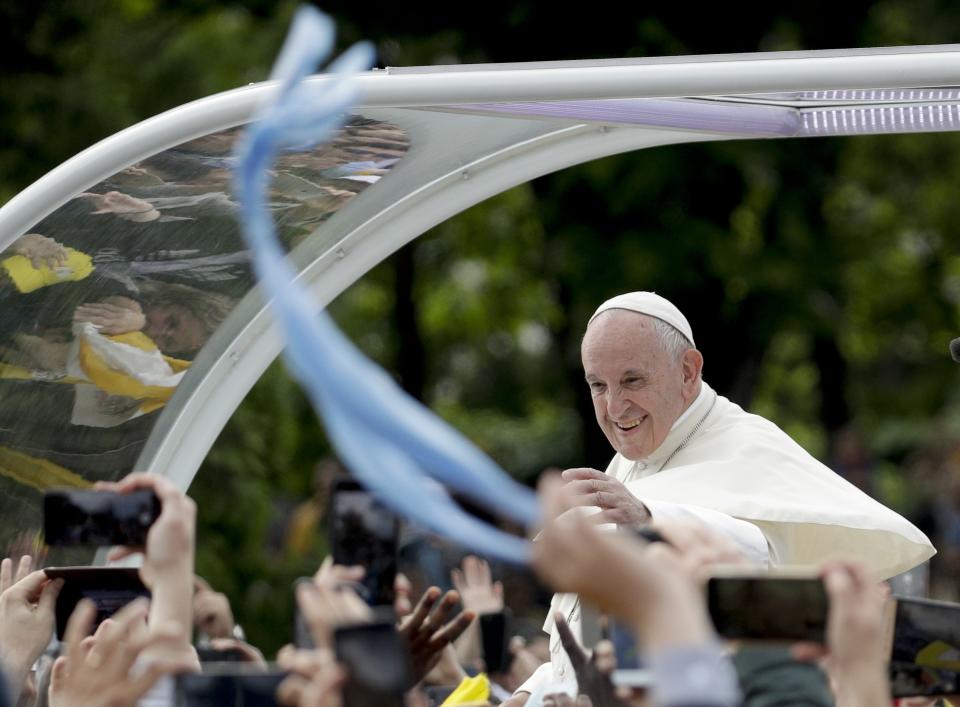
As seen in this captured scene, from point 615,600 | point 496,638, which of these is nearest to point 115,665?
point 615,600

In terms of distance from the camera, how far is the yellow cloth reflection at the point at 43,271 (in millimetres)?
4527

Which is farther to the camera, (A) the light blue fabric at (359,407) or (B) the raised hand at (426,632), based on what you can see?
(B) the raised hand at (426,632)

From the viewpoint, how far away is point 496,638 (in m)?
5.85

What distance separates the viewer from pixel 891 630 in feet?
10.3

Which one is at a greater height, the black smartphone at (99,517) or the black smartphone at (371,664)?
the black smartphone at (99,517)

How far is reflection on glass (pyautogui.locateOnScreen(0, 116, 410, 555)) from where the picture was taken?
4562 millimetres

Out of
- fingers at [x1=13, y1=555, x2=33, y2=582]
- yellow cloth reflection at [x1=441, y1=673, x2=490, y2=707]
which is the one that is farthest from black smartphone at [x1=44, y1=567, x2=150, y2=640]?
yellow cloth reflection at [x1=441, y1=673, x2=490, y2=707]

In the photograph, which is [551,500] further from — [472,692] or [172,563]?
[472,692]

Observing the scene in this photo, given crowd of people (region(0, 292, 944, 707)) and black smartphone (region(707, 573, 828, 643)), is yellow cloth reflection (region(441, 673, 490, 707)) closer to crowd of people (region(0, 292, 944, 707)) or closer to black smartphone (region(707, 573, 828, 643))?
crowd of people (region(0, 292, 944, 707))

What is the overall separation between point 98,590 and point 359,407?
6.76ft

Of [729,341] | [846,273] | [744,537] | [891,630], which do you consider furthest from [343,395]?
[846,273]

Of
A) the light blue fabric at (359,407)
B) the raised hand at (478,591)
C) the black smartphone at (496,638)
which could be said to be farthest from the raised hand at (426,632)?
the raised hand at (478,591)

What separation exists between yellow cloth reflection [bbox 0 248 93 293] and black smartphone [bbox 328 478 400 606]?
4.50 ft

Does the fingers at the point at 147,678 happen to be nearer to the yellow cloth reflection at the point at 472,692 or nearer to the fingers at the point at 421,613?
the fingers at the point at 421,613
